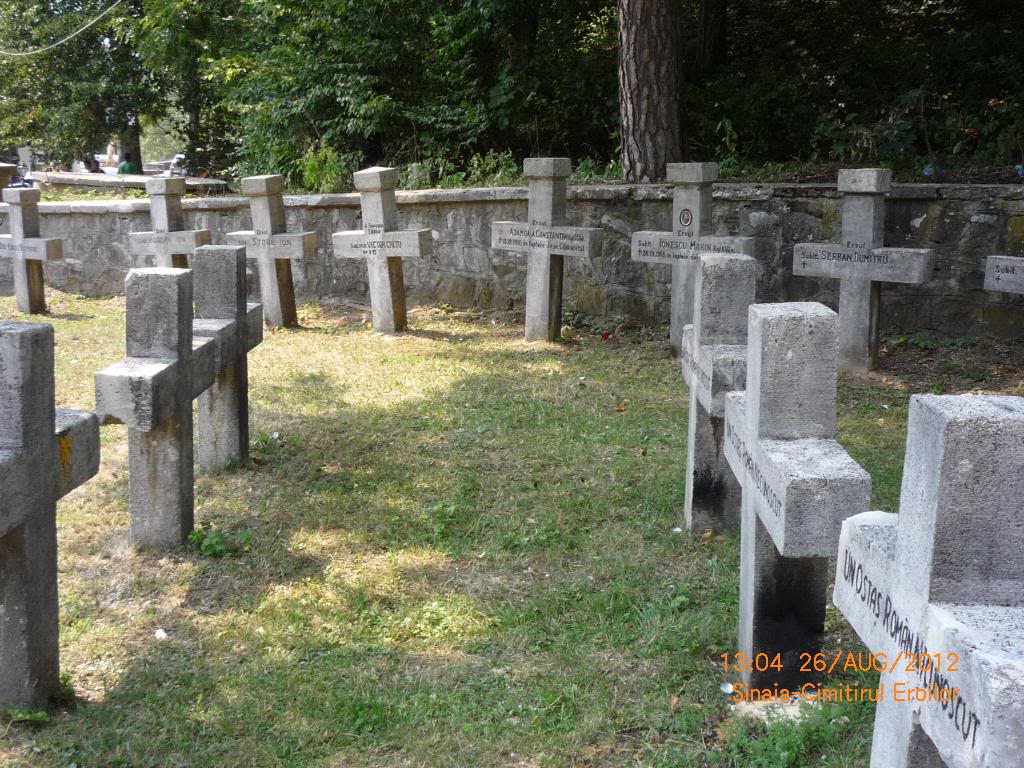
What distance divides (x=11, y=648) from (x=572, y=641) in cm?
178

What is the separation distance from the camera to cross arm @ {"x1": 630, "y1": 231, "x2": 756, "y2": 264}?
7668 millimetres

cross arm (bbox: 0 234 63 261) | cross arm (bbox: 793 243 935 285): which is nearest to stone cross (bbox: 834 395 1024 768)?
cross arm (bbox: 793 243 935 285)

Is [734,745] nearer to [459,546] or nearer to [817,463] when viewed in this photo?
[817,463]

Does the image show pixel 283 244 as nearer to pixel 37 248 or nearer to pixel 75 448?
pixel 37 248

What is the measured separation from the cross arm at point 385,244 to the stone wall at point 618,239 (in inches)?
42.4

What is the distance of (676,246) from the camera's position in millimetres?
8039

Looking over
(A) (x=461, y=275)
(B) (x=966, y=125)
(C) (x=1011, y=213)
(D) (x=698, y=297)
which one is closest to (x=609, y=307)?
(A) (x=461, y=275)

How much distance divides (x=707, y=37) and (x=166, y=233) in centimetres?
747

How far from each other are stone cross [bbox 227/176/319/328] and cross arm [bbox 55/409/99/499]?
21.4 ft

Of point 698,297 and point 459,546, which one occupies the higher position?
→ point 698,297

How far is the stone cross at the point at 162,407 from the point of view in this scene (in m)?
4.23

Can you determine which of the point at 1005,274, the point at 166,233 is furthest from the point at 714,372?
the point at 166,233

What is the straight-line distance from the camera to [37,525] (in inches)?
116

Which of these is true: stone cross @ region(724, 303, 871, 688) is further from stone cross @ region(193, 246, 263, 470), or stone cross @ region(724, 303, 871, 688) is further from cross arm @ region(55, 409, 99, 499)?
stone cross @ region(193, 246, 263, 470)
